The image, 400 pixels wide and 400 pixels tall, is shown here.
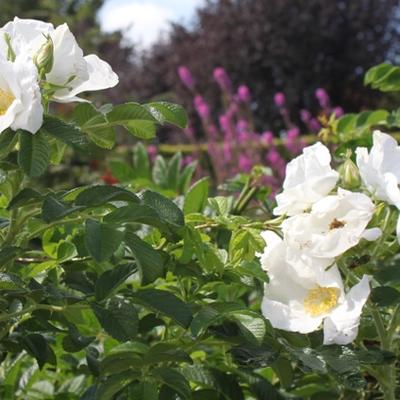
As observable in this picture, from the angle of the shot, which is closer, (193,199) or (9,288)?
(9,288)

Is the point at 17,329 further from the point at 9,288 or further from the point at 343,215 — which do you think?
the point at 343,215

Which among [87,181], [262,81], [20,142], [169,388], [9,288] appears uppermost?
[20,142]

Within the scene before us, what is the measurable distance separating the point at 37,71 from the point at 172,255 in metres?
0.32

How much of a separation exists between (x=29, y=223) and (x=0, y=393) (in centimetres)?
43

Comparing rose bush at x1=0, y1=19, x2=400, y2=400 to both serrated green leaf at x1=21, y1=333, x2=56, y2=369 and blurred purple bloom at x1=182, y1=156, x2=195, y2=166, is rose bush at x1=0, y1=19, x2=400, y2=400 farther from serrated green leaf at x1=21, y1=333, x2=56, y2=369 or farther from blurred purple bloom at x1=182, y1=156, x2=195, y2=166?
blurred purple bloom at x1=182, y1=156, x2=195, y2=166

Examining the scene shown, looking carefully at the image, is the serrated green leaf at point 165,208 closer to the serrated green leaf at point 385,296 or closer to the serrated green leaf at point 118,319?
the serrated green leaf at point 118,319

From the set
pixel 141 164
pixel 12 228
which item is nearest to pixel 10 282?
pixel 12 228

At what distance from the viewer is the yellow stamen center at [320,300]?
110cm

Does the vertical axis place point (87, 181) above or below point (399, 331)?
below

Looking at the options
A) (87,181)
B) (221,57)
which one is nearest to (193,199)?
(87,181)

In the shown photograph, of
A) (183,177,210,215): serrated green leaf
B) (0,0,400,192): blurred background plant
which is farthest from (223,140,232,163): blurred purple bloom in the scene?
(0,0,400,192): blurred background plant

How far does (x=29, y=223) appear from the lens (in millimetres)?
1128

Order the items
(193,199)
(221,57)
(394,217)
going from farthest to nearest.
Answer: (221,57)
(193,199)
(394,217)

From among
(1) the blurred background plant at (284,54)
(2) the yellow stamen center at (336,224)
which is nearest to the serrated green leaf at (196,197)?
(2) the yellow stamen center at (336,224)
